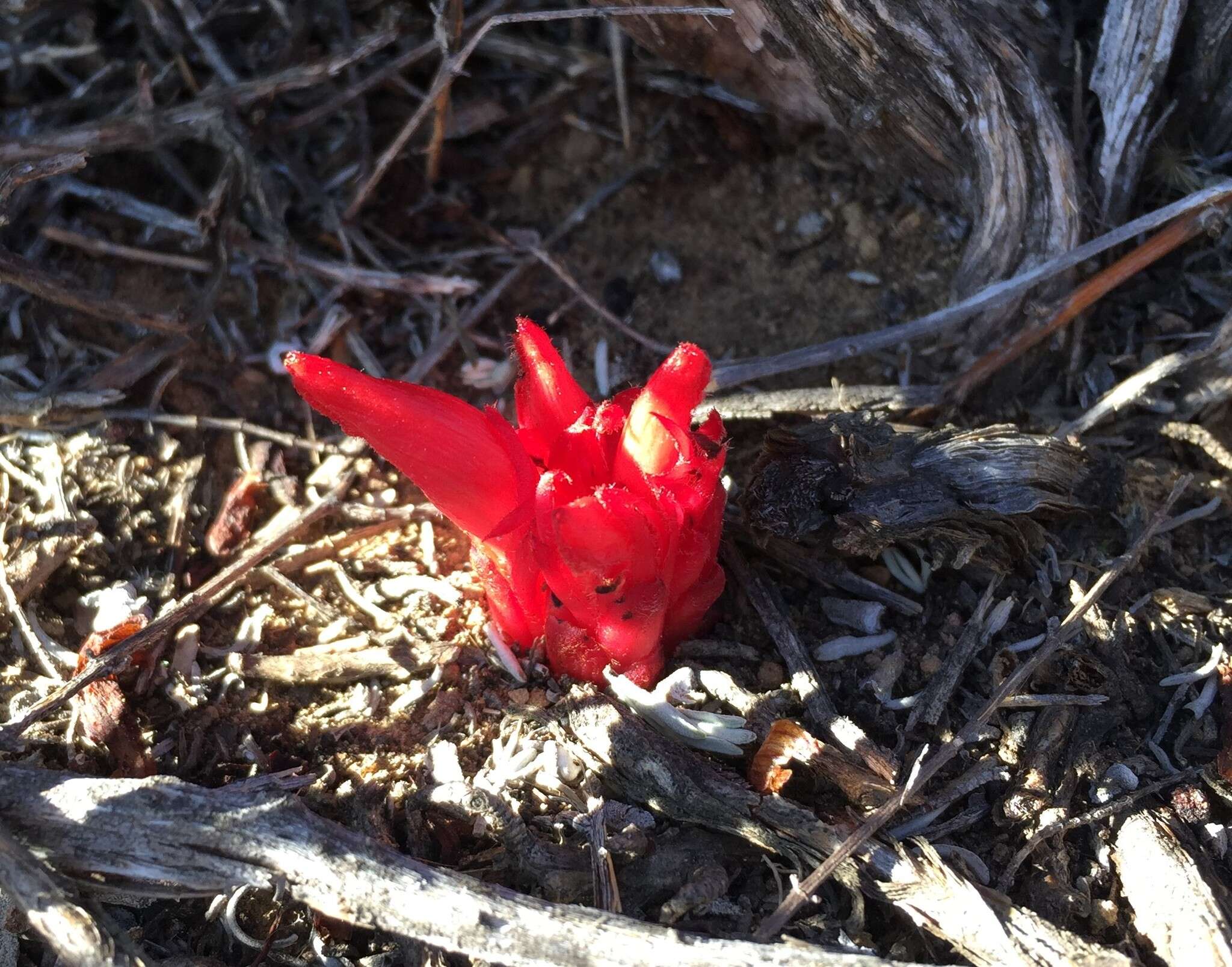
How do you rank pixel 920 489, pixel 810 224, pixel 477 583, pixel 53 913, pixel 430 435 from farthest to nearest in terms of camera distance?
pixel 810 224, pixel 477 583, pixel 920 489, pixel 430 435, pixel 53 913

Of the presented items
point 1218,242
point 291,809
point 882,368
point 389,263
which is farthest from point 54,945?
point 1218,242

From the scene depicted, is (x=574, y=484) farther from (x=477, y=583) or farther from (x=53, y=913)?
(x=53, y=913)

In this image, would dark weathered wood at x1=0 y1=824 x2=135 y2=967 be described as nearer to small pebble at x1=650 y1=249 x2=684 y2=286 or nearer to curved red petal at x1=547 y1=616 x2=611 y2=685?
curved red petal at x1=547 y1=616 x2=611 y2=685

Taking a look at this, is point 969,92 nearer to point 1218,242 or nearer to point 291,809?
point 1218,242

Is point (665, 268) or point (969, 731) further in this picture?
point (665, 268)

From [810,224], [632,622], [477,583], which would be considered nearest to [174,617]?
[477,583]

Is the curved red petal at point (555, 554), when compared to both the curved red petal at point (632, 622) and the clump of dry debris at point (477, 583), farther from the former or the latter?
the clump of dry debris at point (477, 583)

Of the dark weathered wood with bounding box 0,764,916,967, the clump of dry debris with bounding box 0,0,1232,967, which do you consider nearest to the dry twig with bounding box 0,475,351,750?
the clump of dry debris with bounding box 0,0,1232,967
